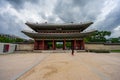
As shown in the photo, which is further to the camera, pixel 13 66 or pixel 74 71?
pixel 13 66

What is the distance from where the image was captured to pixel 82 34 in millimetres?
27734

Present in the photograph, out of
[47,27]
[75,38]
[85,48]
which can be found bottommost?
[85,48]

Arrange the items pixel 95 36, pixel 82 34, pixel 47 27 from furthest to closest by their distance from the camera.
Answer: pixel 95 36 < pixel 47 27 < pixel 82 34

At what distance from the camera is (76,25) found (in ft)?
95.0

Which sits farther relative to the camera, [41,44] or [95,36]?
[95,36]

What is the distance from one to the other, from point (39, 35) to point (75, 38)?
32.2 feet

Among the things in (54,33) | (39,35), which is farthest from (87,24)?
(39,35)

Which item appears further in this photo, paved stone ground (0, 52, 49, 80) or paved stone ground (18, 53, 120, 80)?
paved stone ground (0, 52, 49, 80)

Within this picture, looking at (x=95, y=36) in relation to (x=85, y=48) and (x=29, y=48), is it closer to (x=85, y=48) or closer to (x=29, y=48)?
(x=85, y=48)

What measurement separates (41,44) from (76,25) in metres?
11.2

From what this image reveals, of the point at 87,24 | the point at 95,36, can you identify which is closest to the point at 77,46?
the point at 87,24

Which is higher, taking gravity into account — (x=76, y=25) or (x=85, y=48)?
(x=76, y=25)

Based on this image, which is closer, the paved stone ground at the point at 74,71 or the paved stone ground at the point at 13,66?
the paved stone ground at the point at 74,71

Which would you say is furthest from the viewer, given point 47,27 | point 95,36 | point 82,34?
point 95,36
